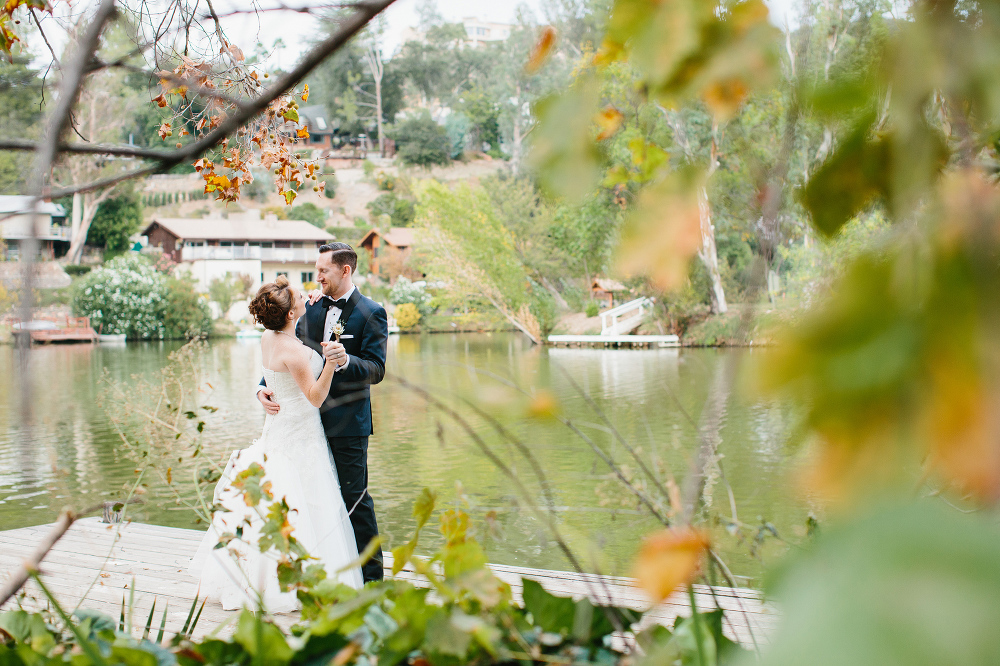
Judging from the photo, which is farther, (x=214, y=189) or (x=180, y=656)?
(x=214, y=189)

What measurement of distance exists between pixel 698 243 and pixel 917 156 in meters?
0.14

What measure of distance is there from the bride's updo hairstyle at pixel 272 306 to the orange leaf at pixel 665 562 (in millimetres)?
3433

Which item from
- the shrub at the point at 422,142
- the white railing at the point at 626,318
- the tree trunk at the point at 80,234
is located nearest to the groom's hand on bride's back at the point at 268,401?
the white railing at the point at 626,318

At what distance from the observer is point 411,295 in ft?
126

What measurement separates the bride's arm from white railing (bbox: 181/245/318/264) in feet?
134

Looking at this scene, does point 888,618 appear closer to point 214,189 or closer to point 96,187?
point 96,187

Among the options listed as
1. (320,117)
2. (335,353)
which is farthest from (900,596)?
(320,117)

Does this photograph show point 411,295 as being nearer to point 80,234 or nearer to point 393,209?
point 80,234

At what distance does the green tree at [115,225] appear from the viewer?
139ft

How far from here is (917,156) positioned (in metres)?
0.30

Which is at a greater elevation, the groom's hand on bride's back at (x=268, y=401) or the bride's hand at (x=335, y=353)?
the bride's hand at (x=335, y=353)

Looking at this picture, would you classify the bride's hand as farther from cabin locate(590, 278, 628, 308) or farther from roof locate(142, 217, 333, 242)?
roof locate(142, 217, 333, 242)

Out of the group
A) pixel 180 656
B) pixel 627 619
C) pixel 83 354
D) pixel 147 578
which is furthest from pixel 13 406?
pixel 83 354

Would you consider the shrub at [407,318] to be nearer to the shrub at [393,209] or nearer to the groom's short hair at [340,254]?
the shrub at [393,209]
